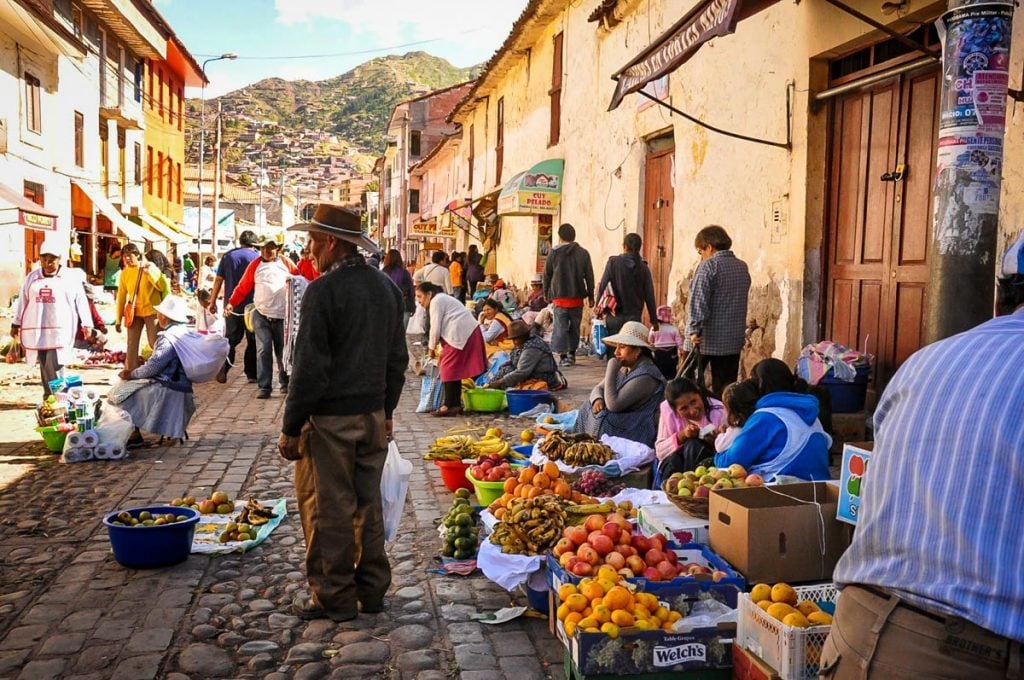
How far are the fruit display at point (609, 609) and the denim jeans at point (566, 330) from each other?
30.5 ft

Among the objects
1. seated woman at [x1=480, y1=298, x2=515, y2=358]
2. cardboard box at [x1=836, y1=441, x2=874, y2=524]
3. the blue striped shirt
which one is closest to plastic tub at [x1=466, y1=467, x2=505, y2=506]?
cardboard box at [x1=836, y1=441, x2=874, y2=524]

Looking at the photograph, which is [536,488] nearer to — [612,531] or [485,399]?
[612,531]

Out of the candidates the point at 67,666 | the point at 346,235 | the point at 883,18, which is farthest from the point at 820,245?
the point at 67,666

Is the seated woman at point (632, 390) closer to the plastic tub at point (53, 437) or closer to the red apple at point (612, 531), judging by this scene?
the red apple at point (612, 531)

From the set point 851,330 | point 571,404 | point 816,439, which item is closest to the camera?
point 816,439

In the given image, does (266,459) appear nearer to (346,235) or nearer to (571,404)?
(571,404)

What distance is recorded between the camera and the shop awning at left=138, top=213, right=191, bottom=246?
1312 inches

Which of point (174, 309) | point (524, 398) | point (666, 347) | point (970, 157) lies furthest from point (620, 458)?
point (174, 309)

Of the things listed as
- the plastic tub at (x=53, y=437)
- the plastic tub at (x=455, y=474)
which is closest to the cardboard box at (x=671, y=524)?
the plastic tub at (x=455, y=474)

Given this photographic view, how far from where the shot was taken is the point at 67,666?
4035mm

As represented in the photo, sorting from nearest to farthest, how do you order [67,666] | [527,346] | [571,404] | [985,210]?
[985,210]
[67,666]
[571,404]
[527,346]

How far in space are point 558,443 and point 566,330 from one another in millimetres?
6635

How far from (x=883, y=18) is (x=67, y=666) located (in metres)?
7.03

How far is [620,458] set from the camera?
676cm
